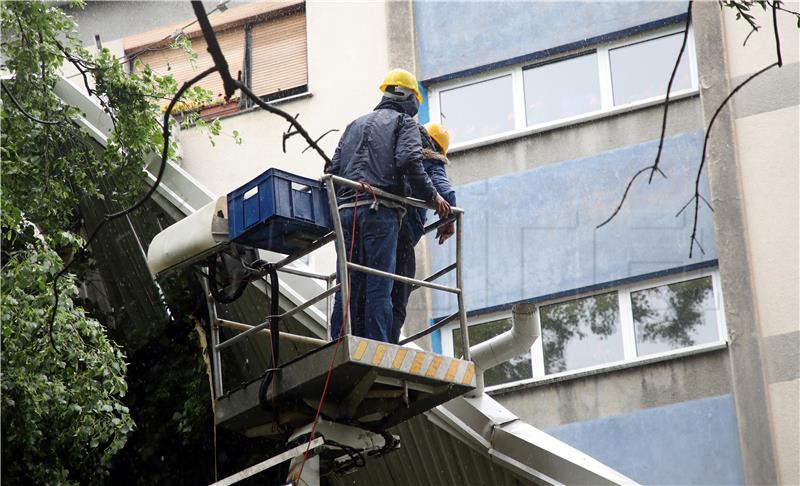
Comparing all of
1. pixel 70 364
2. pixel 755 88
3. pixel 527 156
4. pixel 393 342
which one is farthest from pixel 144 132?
pixel 755 88

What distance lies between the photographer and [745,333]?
14.4 metres

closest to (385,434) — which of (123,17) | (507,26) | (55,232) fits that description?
(55,232)

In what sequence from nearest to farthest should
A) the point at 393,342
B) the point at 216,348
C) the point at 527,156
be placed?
the point at 393,342 < the point at 216,348 < the point at 527,156

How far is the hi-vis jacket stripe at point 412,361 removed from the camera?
780 centimetres

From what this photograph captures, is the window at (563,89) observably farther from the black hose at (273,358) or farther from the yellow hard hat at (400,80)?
the black hose at (273,358)

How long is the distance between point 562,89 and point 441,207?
854 cm

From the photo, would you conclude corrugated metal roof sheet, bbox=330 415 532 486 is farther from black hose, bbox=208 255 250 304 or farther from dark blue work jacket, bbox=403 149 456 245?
black hose, bbox=208 255 250 304

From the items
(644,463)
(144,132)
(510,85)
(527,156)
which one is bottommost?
(644,463)

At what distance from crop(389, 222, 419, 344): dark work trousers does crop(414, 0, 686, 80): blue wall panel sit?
330 inches

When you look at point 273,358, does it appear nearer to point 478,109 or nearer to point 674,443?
point 674,443

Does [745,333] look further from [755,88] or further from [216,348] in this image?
[216,348]

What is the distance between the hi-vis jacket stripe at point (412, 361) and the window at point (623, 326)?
6423mm

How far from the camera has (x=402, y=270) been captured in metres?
8.80

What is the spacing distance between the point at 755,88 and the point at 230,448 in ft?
25.6
